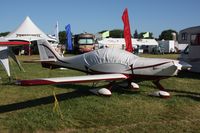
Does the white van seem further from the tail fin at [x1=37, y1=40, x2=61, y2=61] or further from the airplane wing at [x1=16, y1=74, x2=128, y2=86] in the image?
the tail fin at [x1=37, y1=40, x2=61, y2=61]

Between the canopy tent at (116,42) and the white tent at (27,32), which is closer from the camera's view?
the white tent at (27,32)

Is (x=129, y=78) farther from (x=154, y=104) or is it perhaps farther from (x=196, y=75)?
(x=196, y=75)

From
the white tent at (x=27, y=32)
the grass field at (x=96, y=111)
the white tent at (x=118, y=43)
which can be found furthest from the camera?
the white tent at (x=118, y=43)

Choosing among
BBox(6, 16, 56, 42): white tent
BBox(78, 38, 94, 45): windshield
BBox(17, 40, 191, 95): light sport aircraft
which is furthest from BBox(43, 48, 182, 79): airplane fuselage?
BBox(78, 38, 94, 45): windshield

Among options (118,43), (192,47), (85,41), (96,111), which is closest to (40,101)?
(96,111)

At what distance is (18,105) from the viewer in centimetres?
853

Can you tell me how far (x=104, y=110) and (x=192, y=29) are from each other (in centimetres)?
996

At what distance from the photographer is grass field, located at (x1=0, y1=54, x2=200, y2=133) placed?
651cm

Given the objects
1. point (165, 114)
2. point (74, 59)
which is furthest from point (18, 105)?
point (165, 114)

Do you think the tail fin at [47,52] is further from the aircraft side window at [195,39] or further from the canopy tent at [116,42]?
the canopy tent at [116,42]

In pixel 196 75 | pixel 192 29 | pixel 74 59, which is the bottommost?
pixel 196 75

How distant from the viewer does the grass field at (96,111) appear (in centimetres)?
651

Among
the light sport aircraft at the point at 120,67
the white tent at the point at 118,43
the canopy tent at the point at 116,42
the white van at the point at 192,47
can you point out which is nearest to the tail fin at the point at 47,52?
the light sport aircraft at the point at 120,67

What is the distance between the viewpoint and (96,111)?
7.84 meters
